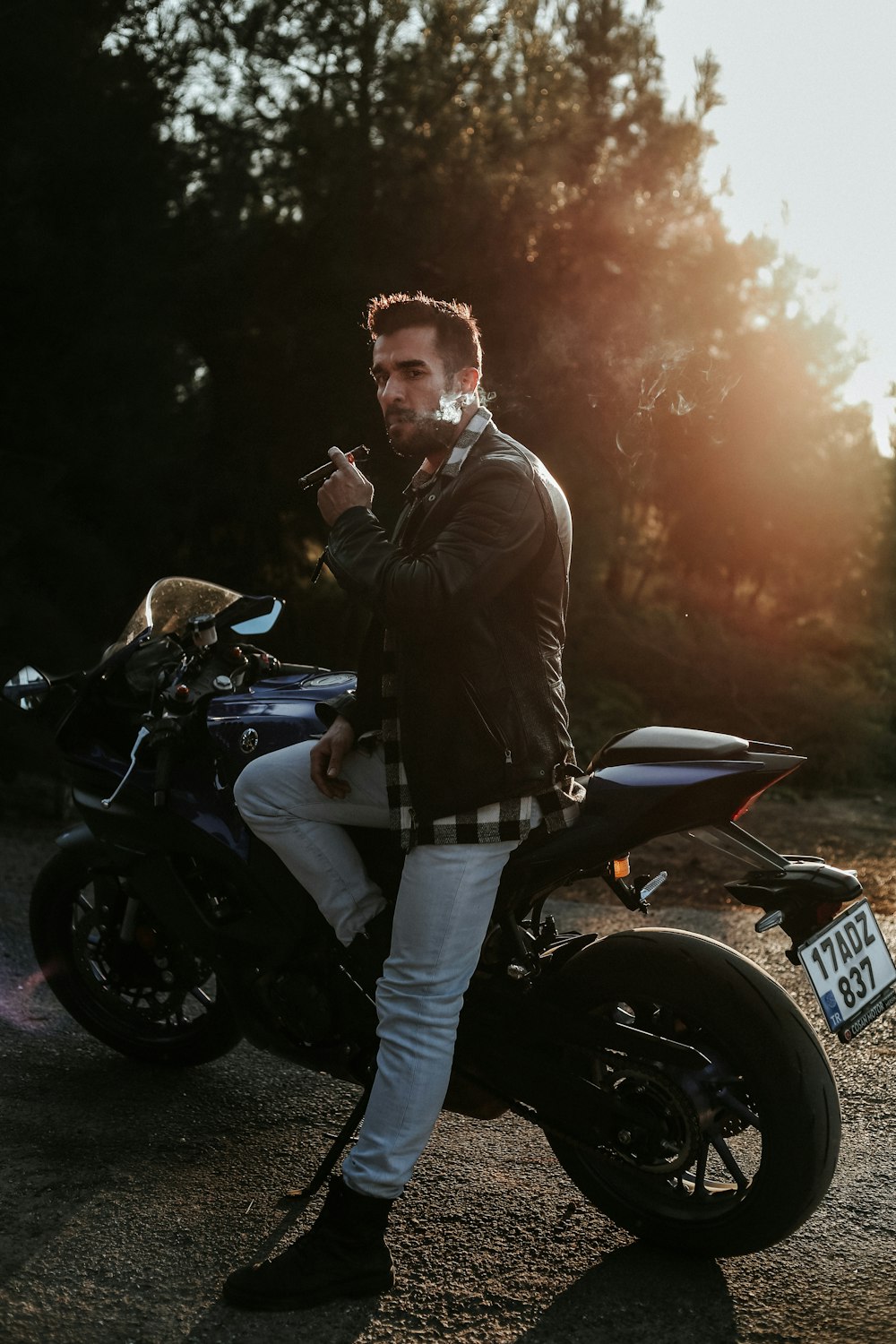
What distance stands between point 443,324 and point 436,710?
798 mm

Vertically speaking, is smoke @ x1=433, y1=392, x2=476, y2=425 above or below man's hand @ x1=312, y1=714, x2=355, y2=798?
above

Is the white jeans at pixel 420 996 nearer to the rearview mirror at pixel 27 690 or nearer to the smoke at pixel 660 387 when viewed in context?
the rearview mirror at pixel 27 690

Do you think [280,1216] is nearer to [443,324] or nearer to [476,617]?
[476,617]

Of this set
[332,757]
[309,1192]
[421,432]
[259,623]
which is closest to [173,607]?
[259,623]

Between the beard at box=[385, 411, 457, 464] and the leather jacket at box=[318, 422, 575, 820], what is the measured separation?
7 cm

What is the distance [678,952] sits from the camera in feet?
8.16

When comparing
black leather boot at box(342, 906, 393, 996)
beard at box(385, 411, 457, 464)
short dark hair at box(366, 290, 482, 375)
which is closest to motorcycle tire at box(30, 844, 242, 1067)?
black leather boot at box(342, 906, 393, 996)

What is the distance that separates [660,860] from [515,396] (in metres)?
2.74

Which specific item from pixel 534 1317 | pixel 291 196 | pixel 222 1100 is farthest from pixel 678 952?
pixel 291 196

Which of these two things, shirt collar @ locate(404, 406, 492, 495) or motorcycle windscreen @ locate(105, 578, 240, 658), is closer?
shirt collar @ locate(404, 406, 492, 495)

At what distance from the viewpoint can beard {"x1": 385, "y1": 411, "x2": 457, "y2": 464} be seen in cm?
251

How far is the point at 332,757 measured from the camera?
8.45ft

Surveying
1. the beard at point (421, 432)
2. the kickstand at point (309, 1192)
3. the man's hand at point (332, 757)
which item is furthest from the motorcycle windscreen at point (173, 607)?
the kickstand at point (309, 1192)

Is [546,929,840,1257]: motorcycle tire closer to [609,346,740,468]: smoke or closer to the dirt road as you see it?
the dirt road
